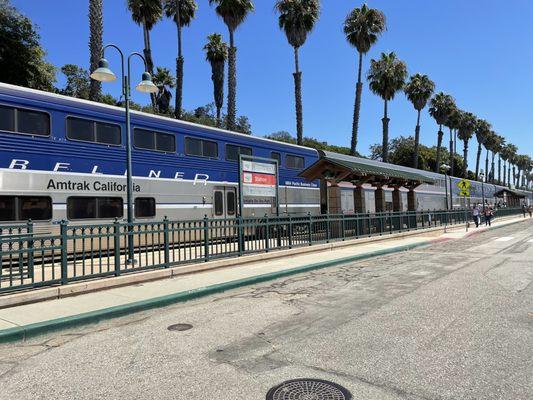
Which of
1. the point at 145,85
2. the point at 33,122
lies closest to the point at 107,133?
the point at 145,85

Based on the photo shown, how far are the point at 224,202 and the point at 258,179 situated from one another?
200 centimetres

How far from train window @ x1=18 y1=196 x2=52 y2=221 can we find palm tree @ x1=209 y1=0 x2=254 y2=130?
2369 centimetres

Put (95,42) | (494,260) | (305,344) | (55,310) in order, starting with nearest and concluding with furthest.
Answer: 1. (305,344)
2. (55,310)
3. (494,260)
4. (95,42)

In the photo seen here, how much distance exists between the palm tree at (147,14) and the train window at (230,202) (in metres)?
20.6

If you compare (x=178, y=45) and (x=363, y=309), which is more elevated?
(x=178, y=45)

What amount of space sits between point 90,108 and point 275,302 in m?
8.10

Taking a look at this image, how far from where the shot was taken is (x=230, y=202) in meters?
17.1

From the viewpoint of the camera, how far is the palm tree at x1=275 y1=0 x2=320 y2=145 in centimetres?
3697

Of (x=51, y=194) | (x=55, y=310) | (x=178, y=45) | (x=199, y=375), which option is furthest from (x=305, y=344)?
(x=178, y=45)

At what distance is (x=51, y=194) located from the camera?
37.1 feet

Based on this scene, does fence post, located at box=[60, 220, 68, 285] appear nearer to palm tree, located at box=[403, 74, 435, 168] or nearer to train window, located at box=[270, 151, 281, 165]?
train window, located at box=[270, 151, 281, 165]

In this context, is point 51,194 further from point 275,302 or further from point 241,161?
point 275,302

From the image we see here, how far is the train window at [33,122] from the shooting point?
35.9 feet

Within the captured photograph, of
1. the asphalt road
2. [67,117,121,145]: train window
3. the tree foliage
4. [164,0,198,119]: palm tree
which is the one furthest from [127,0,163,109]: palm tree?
the asphalt road
